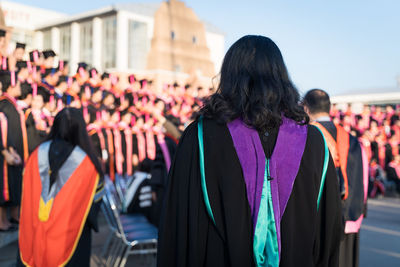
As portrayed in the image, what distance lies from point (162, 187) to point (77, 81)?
704 cm

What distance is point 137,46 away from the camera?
35688 mm

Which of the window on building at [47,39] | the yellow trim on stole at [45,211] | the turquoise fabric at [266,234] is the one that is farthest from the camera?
the window on building at [47,39]

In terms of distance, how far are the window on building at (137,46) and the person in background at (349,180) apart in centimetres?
3337

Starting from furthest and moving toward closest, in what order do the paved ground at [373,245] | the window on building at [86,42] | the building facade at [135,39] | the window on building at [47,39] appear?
the window on building at [47,39], the window on building at [86,42], the building facade at [135,39], the paved ground at [373,245]

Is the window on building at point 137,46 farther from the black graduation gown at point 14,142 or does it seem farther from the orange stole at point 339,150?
the orange stole at point 339,150

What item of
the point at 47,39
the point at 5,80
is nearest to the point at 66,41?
the point at 47,39

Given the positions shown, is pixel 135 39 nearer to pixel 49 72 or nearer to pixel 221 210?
pixel 49 72

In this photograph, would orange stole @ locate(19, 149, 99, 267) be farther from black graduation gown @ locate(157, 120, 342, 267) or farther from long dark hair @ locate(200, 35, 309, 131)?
long dark hair @ locate(200, 35, 309, 131)

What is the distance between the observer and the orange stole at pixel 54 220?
3.02 metres

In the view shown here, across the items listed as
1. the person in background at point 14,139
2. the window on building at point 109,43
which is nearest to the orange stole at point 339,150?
the person in background at point 14,139

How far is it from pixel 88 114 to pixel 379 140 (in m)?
8.02

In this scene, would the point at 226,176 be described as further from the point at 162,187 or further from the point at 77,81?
the point at 77,81

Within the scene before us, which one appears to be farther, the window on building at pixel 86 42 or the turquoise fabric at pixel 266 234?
the window on building at pixel 86 42

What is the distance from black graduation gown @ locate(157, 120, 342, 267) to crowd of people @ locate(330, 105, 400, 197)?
8455 millimetres
